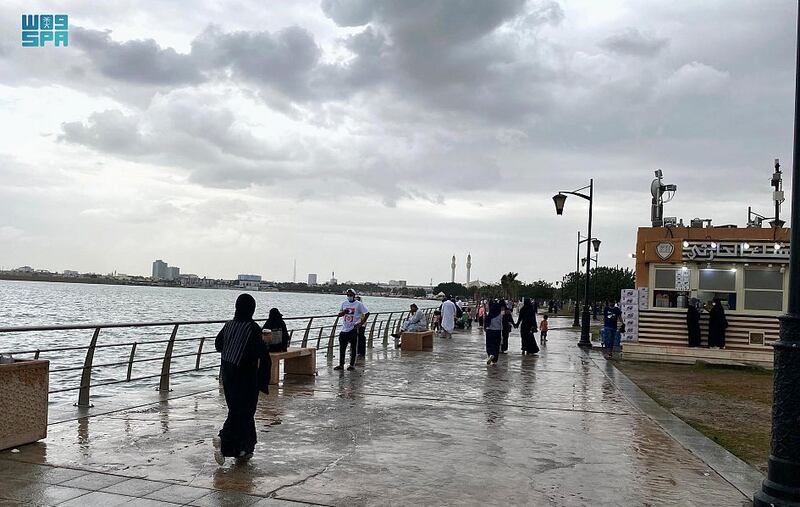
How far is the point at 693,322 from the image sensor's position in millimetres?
19625

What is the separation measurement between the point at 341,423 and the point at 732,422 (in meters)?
5.76

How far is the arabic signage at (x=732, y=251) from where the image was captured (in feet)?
62.8

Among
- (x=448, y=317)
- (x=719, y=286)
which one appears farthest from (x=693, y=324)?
(x=448, y=317)

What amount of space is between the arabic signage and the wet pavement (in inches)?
380

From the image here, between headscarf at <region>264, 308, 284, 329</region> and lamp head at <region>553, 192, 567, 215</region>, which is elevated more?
lamp head at <region>553, 192, 567, 215</region>

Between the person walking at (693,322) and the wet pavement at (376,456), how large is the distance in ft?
30.0

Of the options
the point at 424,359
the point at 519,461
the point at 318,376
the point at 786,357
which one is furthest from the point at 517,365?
the point at 786,357

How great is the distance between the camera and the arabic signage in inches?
754

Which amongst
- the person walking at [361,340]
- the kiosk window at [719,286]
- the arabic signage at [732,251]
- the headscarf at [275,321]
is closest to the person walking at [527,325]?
the arabic signage at [732,251]

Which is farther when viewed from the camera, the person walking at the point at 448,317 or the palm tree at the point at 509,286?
the palm tree at the point at 509,286

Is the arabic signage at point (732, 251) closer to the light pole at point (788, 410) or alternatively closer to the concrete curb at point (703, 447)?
the concrete curb at point (703, 447)

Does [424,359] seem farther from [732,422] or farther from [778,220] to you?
[778,220]

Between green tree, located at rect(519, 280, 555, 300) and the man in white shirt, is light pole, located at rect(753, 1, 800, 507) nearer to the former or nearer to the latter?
the man in white shirt

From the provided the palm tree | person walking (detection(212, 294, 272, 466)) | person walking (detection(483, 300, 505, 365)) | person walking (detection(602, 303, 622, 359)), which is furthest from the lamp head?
the palm tree
